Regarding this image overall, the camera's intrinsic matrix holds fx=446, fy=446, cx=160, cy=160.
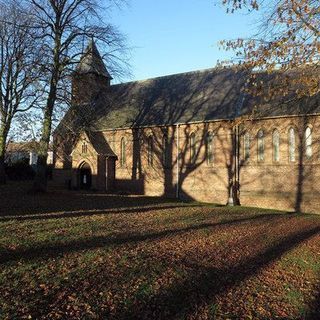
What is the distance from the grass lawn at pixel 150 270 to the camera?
22.8ft

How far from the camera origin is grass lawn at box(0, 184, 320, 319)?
22.8ft

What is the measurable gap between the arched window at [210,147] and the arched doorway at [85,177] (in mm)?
11155

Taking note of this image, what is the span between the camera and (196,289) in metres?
8.17

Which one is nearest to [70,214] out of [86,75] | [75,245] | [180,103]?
[75,245]

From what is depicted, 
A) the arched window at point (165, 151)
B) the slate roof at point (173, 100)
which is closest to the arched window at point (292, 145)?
the slate roof at point (173, 100)

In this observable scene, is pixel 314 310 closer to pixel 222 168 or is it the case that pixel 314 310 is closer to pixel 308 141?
pixel 308 141

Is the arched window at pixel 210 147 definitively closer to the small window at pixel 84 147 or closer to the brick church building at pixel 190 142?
the brick church building at pixel 190 142

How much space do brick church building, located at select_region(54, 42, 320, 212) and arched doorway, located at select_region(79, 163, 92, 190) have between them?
3.4 inches

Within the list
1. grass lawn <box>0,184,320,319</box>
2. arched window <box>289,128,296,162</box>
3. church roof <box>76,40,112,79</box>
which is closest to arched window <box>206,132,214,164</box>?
arched window <box>289,128,296,162</box>

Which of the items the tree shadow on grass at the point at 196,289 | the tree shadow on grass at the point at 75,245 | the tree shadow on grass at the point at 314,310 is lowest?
the tree shadow on grass at the point at 314,310

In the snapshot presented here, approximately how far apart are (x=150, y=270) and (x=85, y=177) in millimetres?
30678

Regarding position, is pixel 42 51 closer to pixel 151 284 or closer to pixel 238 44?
pixel 238 44

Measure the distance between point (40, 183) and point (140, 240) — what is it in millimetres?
16291

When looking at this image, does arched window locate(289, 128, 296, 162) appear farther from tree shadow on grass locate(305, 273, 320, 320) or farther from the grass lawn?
tree shadow on grass locate(305, 273, 320, 320)
